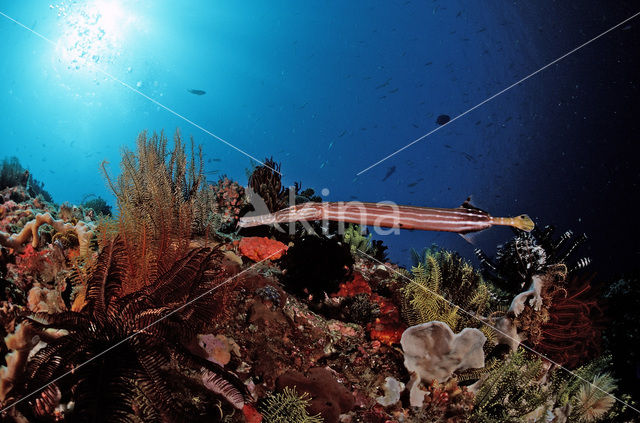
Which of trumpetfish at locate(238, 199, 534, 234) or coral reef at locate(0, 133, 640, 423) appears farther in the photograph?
trumpetfish at locate(238, 199, 534, 234)

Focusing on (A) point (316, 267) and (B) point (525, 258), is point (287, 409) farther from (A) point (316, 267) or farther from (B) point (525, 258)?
(B) point (525, 258)

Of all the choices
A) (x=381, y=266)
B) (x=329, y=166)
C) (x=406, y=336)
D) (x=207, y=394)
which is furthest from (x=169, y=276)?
(x=329, y=166)

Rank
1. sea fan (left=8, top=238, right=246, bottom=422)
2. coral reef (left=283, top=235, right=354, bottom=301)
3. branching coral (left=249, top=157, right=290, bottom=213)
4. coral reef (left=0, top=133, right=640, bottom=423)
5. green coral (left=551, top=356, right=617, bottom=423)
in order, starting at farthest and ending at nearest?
branching coral (left=249, top=157, right=290, bottom=213) < coral reef (left=283, top=235, right=354, bottom=301) < green coral (left=551, top=356, right=617, bottom=423) < coral reef (left=0, top=133, right=640, bottom=423) < sea fan (left=8, top=238, right=246, bottom=422)

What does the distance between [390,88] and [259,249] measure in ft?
131

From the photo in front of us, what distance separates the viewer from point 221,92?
45.7 m

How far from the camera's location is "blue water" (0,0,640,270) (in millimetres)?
24859

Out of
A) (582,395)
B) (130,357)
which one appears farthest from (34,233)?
(582,395)

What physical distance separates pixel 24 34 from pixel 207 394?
49.2 metres

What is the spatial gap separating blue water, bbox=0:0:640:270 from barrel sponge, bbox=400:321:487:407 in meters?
20.3

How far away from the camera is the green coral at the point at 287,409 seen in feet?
9.87

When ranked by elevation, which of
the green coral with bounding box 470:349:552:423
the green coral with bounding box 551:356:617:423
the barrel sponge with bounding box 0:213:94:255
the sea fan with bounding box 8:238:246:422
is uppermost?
the barrel sponge with bounding box 0:213:94:255

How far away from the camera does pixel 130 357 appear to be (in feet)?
8.05

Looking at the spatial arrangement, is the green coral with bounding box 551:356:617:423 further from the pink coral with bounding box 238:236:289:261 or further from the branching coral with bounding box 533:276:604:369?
the pink coral with bounding box 238:236:289:261

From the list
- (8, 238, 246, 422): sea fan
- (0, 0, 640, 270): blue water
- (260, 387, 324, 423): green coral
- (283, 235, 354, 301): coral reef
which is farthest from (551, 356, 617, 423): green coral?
(0, 0, 640, 270): blue water
